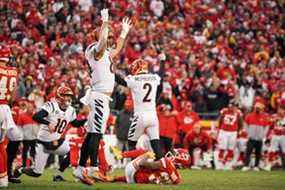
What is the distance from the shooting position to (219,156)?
70.3 ft

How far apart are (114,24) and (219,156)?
6420 millimetres

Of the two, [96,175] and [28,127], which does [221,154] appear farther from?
[96,175]

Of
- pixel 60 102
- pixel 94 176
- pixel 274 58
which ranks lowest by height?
pixel 94 176

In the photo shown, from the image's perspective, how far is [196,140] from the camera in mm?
21234

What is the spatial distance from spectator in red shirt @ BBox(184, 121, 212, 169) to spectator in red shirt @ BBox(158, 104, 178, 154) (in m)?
0.47

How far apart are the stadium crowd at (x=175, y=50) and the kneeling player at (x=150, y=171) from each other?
638 centimetres

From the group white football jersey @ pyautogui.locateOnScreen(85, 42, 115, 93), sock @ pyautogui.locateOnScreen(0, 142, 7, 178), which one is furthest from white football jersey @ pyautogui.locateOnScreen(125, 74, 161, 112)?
sock @ pyautogui.locateOnScreen(0, 142, 7, 178)

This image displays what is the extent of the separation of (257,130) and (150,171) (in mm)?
8406

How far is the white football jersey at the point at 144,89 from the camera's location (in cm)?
1419

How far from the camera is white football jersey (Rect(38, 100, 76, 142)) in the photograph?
13414 mm

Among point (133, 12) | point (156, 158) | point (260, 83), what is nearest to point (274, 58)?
point (260, 83)

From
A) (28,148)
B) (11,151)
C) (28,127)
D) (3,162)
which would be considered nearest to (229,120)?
(28,127)

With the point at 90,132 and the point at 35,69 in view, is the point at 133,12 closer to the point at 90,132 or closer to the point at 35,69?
the point at 35,69

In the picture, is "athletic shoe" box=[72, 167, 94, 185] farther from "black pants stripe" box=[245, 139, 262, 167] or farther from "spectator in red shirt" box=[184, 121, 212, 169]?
"black pants stripe" box=[245, 139, 262, 167]
